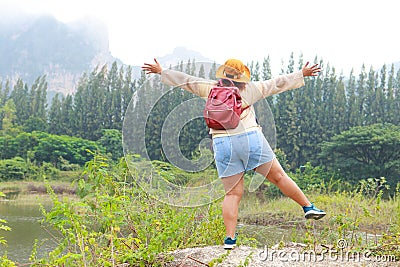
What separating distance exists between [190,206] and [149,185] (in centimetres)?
30

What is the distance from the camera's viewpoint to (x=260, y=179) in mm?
2922

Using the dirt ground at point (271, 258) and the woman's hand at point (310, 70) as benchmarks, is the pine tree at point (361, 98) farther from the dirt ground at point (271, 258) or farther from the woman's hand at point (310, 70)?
the dirt ground at point (271, 258)

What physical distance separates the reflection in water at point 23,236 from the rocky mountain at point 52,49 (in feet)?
259

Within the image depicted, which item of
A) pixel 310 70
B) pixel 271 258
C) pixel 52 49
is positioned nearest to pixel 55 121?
pixel 310 70

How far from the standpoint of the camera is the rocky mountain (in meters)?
90.2

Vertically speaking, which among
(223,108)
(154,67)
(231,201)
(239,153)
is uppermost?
(154,67)

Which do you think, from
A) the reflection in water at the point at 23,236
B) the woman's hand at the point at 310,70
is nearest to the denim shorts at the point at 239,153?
the woman's hand at the point at 310,70

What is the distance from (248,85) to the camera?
8.73 ft

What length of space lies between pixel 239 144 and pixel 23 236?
16.0 ft

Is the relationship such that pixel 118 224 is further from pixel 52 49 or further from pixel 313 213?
pixel 52 49

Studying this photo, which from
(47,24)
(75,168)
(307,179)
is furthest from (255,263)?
(47,24)

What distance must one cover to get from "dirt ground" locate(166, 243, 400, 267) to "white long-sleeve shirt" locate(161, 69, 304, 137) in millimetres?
628

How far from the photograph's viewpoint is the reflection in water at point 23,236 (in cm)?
516

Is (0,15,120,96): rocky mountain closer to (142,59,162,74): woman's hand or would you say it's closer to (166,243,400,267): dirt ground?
(142,59,162,74): woman's hand
